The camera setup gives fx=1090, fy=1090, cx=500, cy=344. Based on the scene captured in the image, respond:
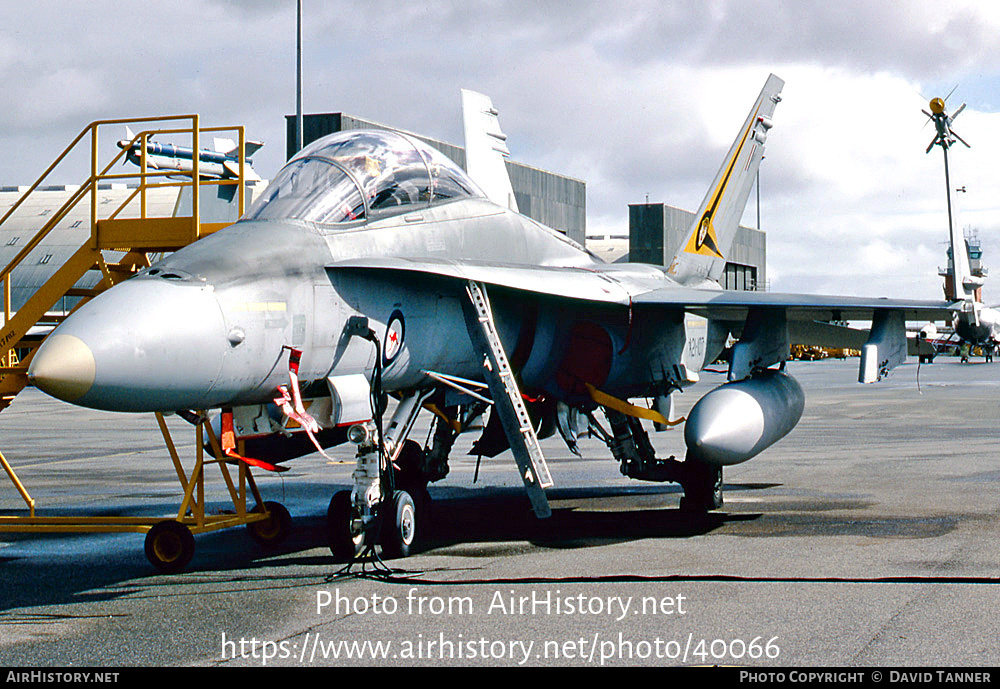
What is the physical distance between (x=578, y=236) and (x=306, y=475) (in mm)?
43662

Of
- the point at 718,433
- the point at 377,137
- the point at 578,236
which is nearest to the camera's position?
the point at 377,137

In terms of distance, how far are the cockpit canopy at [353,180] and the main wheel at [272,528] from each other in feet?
9.61

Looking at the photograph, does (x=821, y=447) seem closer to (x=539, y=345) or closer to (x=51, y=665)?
(x=539, y=345)

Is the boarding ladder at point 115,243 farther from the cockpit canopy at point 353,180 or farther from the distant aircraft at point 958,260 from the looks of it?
the distant aircraft at point 958,260

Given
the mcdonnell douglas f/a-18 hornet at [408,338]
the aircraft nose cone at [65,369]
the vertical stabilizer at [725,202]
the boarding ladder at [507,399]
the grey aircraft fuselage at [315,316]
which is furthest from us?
the vertical stabilizer at [725,202]

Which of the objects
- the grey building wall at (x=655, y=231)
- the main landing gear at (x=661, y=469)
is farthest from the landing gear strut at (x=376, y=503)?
the grey building wall at (x=655, y=231)

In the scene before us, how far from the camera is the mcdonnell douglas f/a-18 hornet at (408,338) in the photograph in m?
6.26

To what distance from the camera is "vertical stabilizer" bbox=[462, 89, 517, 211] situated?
15.0m

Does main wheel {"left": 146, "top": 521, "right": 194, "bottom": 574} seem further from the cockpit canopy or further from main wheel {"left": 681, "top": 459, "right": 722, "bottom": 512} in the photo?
main wheel {"left": 681, "top": 459, "right": 722, "bottom": 512}

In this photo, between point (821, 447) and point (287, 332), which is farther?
point (821, 447)

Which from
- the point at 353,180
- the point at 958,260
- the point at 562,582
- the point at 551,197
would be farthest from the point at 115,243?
the point at 551,197

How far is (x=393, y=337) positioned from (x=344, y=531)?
1.52 metres
